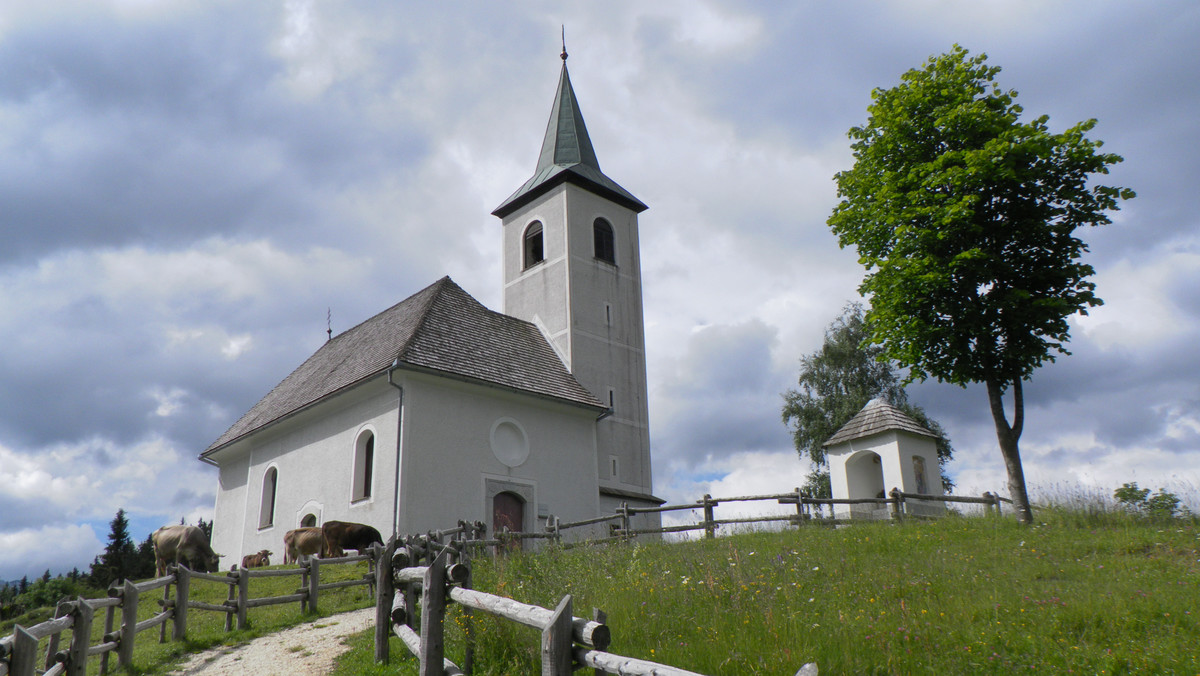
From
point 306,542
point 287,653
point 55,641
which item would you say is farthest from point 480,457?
point 55,641

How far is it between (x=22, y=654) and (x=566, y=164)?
28262mm

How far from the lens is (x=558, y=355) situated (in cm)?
2991

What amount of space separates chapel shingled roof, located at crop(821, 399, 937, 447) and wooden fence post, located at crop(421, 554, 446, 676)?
19.5 metres

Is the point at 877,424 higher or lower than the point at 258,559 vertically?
higher

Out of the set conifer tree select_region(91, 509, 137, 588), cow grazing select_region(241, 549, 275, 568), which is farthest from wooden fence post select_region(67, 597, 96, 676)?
conifer tree select_region(91, 509, 137, 588)

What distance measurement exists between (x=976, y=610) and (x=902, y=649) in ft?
5.84

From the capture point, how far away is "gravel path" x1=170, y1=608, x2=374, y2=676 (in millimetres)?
11336

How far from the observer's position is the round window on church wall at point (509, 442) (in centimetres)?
2438

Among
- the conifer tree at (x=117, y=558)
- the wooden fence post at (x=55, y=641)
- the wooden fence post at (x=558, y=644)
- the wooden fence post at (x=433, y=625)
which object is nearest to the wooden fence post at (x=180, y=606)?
the wooden fence post at (x=55, y=641)

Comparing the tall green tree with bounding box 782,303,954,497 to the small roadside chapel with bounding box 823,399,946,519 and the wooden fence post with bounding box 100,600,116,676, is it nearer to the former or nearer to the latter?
the small roadside chapel with bounding box 823,399,946,519

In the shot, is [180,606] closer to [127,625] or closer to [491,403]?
[127,625]

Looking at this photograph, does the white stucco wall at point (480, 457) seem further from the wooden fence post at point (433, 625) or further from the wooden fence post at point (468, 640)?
the wooden fence post at point (433, 625)

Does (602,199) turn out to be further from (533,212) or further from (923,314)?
(923,314)

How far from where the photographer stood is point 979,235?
1864cm
